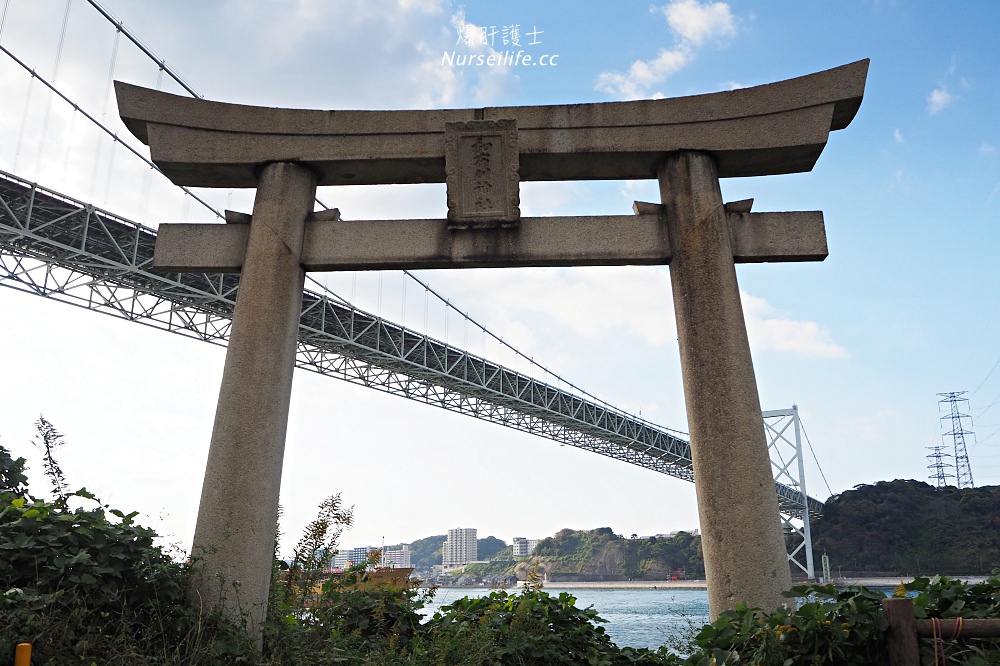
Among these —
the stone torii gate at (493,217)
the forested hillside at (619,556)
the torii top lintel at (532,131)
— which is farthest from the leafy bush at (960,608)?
the forested hillside at (619,556)

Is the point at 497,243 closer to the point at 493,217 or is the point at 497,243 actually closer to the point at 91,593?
the point at 493,217

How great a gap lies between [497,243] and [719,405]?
2.17 m

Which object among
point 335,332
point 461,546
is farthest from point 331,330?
point 461,546

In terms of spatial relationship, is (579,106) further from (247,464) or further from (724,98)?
(247,464)

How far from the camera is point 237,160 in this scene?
5.73 m

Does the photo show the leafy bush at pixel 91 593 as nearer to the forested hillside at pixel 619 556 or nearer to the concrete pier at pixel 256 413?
the concrete pier at pixel 256 413

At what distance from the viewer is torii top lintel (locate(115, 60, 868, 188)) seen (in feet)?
18.3

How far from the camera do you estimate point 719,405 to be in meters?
4.93

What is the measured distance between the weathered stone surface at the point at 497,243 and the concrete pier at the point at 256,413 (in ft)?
0.86

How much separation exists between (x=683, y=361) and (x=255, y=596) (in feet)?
11.8

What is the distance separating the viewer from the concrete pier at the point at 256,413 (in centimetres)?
465

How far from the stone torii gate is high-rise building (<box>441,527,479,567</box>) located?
56165 millimetres

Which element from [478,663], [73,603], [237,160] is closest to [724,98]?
[237,160]

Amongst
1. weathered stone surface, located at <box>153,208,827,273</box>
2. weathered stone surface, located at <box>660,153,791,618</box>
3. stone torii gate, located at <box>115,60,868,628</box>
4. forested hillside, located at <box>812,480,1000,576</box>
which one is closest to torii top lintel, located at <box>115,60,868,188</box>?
stone torii gate, located at <box>115,60,868,628</box>
